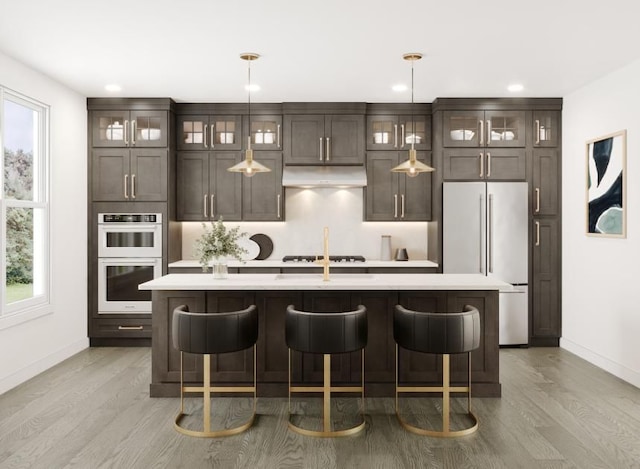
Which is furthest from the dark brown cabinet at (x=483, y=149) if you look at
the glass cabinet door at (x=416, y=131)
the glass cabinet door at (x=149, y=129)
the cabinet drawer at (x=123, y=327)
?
the cabinet drawer at (x=123, y=327)

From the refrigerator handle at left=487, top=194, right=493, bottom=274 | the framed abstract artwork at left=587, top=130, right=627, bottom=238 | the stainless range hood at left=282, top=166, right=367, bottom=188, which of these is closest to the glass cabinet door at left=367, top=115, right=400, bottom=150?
the stainless range hood at left=282, top=166, right=367, bottom=188

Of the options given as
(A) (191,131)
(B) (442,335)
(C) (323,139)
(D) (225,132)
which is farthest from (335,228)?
(B) (442,335)

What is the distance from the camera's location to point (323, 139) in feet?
19.6

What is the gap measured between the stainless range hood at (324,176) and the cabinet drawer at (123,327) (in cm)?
222

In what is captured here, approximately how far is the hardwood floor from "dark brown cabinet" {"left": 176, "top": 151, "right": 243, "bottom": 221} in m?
2.19

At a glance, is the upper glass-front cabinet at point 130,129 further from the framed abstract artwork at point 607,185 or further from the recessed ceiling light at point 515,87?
the framed abstract artwork at point 607,185

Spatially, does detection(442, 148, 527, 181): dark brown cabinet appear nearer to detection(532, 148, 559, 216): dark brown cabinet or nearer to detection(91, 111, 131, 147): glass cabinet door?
detection(532, 148, 559, 216): dark brown cabinet

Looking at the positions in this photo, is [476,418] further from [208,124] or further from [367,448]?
[208,124]

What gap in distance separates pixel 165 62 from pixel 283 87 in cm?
127

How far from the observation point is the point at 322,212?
21.1 ft

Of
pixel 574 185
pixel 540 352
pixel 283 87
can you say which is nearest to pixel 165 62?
pixel 283 87

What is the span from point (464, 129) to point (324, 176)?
1.67 m

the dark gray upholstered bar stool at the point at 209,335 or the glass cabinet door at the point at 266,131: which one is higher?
the glass cabinet door at the point at 266,131

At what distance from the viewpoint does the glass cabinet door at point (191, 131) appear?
6.04 metres
